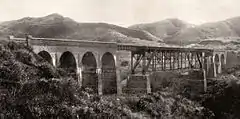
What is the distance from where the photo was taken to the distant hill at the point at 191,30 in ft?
428

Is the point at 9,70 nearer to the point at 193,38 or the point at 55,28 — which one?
the point at 55,28

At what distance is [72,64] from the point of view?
33.3 m

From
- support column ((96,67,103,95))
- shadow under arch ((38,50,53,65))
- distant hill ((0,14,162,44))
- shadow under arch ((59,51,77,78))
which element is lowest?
support column ((96,67,103,95))

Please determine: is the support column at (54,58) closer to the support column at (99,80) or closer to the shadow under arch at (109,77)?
the support column at (99,80)

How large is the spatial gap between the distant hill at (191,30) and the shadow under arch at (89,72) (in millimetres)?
83860

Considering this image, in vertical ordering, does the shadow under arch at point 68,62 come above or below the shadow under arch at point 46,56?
below

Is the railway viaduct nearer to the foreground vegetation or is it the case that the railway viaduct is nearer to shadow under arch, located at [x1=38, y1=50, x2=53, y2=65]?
shadow under arch, located at [x1=38, y1=50, x2=53, y2=65]

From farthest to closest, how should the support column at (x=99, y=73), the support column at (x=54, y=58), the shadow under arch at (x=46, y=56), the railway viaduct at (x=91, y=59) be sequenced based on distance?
the support column at (x=99, y=73) < the railway viaduct at (x=91, y=59) < the support column at (x=54, y=58) < the shadow under arch at (x=46, y=56)

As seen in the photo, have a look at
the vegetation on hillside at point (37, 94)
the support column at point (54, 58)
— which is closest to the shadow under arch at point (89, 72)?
the support column at point (54, 58)

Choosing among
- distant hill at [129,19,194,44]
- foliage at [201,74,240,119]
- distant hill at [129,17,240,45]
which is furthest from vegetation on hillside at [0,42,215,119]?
distant hill at [129,19,194,44]

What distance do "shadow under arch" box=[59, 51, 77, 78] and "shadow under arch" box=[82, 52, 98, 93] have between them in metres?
1.93

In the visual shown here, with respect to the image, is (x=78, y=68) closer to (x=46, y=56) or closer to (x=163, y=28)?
(x=46, y=56)

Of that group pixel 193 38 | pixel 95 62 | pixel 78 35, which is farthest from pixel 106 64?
pixel 193 38

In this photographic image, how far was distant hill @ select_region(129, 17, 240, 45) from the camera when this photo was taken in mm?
130425
